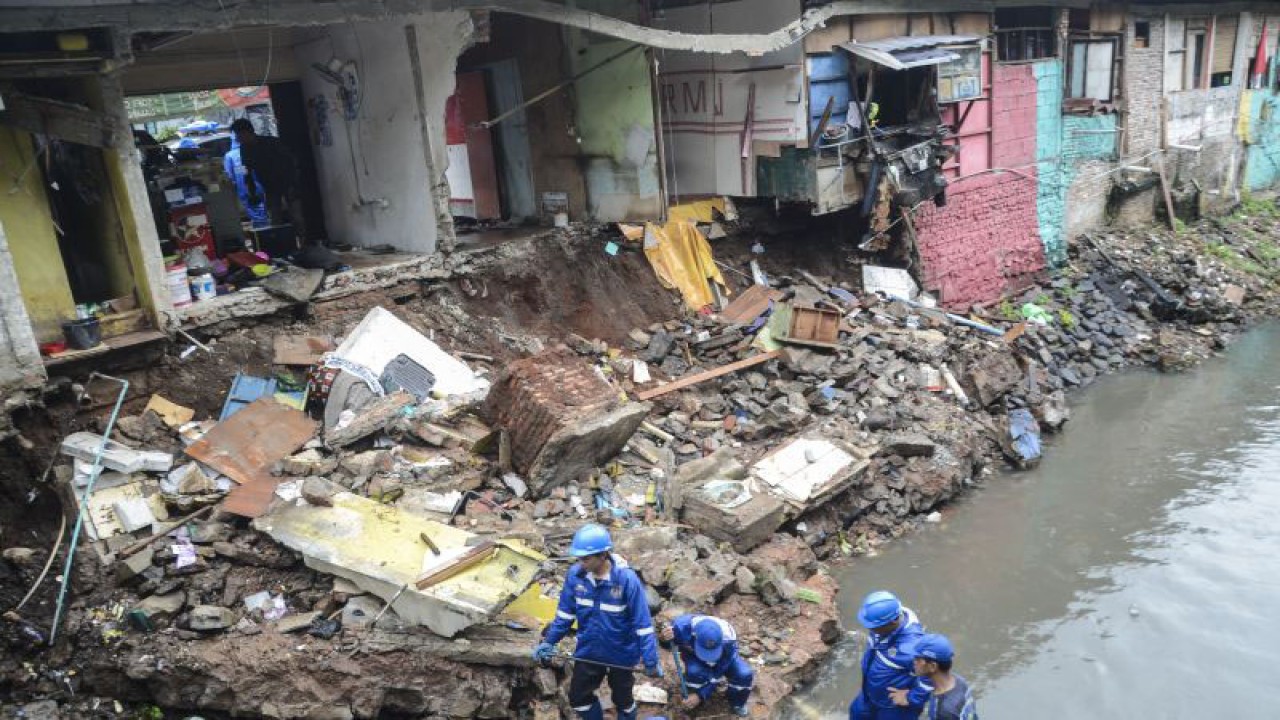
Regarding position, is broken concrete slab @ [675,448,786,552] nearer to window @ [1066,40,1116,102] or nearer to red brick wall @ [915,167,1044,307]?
red brick wall @ [915,167,1044,307]

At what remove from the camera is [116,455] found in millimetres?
7109

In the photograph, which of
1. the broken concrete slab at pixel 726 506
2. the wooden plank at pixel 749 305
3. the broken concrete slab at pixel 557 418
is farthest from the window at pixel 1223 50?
the broken concrete slab at pixel 557 418

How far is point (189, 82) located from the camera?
1062 cm

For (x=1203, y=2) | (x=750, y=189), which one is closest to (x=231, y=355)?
(x=750, y=189)

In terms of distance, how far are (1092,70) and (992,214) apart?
402cm

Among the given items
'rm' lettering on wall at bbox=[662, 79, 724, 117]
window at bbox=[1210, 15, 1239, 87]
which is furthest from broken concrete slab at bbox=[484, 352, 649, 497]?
window at bbox=[1210, 15, 1239, 87]

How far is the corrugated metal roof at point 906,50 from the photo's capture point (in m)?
11.3

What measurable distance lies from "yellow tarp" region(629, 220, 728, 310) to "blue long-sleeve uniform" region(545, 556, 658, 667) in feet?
21.9

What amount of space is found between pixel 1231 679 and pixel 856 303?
6.88m

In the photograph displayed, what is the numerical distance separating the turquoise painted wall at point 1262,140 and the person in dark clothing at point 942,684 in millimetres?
20408

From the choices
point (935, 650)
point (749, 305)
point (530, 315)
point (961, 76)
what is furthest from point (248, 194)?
point (935, 650)

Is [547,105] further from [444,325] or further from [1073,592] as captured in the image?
[1073,592]

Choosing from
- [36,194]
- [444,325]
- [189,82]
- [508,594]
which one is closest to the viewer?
[508,594]

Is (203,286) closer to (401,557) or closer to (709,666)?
(401,557)
